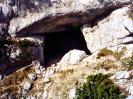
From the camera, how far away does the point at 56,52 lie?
33.1 metres

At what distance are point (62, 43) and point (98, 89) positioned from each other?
8.30 meters

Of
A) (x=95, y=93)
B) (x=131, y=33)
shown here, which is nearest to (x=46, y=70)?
(x=95, y=93)

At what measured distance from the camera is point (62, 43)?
111 ft

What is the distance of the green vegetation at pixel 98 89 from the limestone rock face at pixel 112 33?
3.44 meters

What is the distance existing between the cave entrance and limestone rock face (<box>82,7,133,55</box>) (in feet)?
6.37

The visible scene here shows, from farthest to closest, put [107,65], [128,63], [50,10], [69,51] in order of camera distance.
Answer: [69,51] → [50,10] → [107,65] → [128,63]

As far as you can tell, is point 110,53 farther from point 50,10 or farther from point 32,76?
point 32,76

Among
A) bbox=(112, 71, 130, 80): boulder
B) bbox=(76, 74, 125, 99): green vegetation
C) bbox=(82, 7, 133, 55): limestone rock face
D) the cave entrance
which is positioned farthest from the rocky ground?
the cave entrance

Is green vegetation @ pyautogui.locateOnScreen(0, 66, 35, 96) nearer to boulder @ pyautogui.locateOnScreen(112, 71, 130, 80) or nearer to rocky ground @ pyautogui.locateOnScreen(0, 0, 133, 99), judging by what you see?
rocky ground @ pyautogui.locateOnScreen(0, 0, 133, 99)

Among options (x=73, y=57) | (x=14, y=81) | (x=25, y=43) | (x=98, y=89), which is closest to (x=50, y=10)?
(x=25, y=43)

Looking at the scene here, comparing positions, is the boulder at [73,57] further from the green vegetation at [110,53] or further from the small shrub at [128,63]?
the small shrub at [128,63]

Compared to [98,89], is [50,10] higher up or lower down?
higher up

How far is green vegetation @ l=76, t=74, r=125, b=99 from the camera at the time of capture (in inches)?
1027

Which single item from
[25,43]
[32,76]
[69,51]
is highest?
[25,43]
